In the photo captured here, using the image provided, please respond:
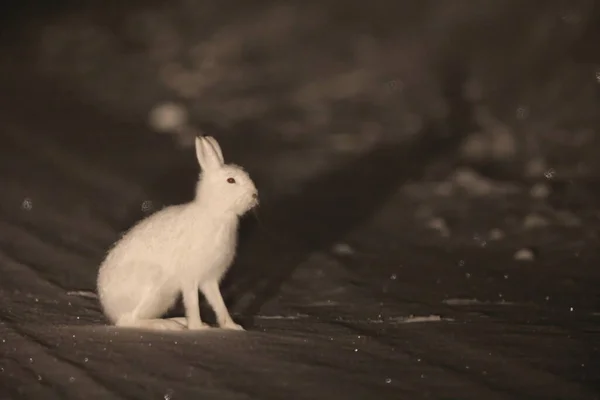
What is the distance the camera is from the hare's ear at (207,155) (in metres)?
4.00

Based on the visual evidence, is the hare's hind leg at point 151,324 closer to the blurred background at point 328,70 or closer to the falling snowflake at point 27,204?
the falling snowflake at point 27,204

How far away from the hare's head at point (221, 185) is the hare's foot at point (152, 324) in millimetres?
578

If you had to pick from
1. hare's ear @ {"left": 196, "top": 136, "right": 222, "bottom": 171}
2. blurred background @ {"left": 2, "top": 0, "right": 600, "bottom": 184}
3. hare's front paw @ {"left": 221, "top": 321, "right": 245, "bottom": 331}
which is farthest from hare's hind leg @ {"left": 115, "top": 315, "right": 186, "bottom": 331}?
blurred background @ {"left": 2, "top": 0, "right": 600, "bottom": 184}

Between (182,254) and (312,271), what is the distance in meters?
1.88

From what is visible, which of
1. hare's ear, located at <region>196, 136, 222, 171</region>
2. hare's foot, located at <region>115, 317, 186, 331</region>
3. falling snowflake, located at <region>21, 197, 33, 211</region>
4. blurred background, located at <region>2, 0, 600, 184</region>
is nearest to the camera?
hare's foot, located at <region>115, 317, 186, 331</region>

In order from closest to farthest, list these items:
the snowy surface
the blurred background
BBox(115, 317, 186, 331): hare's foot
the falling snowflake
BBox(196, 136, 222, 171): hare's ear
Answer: the snowy surface < BBox(115, 317, 186, 331): hare's foot < BBox(196, 136, 222, 171): hare's ear < the falling snowflake < the blurred background

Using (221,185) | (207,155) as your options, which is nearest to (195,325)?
(221,185)

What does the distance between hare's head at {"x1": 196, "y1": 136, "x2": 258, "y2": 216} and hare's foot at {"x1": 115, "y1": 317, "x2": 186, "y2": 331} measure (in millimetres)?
578

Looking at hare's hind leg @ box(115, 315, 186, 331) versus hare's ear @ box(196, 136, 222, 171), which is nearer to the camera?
hare's hind leg @ box(115, 315, 186, 331)

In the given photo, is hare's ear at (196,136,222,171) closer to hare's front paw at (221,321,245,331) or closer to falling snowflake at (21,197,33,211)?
hare's front paw at (221,321,245,331)

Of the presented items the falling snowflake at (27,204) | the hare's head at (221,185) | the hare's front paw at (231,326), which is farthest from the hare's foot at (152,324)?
the falling snowflake at (27,204)

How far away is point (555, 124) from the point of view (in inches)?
352

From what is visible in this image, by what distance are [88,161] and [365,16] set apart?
4.37 metres

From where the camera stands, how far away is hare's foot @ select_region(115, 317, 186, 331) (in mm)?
3881
